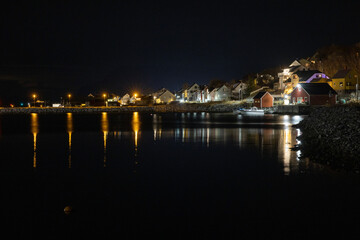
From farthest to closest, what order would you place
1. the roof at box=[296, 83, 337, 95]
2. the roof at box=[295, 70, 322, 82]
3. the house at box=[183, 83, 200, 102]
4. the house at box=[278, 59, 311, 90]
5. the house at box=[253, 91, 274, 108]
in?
the house at box=[183, 83, 200, 102]
the house at box=[278, 59, 311, 90]
the house at box=[253, 91, 274, 108]
the roof at box=[295, 70, 322, 82]
the roof at box=[296, 83, 337, 95]

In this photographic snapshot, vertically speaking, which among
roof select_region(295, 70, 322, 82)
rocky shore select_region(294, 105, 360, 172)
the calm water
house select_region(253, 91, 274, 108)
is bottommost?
the calm water

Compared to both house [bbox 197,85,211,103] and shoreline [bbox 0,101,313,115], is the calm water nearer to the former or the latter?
shoreline [bbox 0,101,313,115]

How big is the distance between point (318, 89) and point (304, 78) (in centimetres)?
1524

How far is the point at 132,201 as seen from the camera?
10.8 meters

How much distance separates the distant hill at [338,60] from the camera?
3907 inches

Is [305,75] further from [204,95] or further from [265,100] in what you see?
[204,95]

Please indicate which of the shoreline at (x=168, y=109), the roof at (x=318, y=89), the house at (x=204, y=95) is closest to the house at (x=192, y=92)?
the house at (x=204, y=95)

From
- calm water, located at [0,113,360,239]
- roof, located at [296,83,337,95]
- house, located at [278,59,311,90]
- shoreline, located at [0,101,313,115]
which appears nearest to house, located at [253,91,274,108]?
shoreline, located at [0,101,313,115]

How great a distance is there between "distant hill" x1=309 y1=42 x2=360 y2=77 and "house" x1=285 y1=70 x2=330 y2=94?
14660mm

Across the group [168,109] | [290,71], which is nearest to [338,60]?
[290,71]

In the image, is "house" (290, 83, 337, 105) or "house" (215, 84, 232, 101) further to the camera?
"house" (215, 84, 232, 101)

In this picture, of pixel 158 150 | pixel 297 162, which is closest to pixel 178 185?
pixel 297 162

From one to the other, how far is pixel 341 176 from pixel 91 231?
30.8 ft

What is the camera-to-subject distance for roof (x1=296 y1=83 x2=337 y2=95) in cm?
6819
